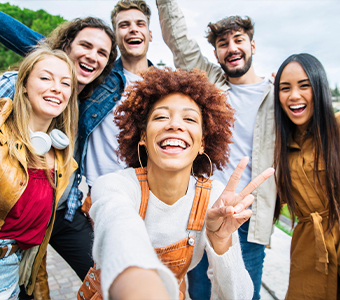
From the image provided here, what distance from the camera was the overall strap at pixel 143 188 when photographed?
1.80m

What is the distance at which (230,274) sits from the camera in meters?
1.62

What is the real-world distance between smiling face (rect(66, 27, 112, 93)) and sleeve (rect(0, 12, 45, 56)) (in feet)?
1.32

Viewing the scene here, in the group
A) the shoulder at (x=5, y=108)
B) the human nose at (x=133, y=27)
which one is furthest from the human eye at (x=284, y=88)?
the shoulder at (x=5, y=108)

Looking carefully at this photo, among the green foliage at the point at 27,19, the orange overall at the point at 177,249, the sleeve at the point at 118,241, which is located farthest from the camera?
the green foliage at the point at 27,19

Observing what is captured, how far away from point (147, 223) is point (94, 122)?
149 centimetres

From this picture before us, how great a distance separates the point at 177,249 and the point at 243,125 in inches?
66.4

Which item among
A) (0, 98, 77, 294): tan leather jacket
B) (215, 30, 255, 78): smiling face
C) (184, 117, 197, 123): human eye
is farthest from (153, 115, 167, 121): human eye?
(215, 30, 255, 78): smiling face

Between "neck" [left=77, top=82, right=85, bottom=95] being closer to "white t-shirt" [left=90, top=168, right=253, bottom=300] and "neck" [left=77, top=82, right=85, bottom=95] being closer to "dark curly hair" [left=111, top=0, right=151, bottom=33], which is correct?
"dark curly hair" [left=111, top=0, right=151, bottom=33]

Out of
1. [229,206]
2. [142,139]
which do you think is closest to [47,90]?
[142,139]

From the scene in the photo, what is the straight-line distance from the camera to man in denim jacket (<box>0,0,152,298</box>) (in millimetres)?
2789

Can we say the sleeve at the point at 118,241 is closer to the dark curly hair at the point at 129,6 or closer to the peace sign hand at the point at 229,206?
the peace sign hand at the point at 229,206

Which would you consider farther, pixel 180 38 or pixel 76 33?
pixel 180 38

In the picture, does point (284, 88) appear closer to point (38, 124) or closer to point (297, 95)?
point (297, 95)

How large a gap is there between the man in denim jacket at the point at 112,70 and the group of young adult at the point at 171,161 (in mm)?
14
